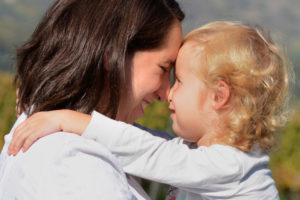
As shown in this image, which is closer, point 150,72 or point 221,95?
point 150,72

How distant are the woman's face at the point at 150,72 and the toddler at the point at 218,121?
9cm

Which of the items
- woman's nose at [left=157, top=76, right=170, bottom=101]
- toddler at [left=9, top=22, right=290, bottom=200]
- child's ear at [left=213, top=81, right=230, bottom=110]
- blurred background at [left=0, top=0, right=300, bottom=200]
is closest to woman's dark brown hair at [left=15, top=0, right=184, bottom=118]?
toddler at [left=9, top=22, right=290, bottom=200]

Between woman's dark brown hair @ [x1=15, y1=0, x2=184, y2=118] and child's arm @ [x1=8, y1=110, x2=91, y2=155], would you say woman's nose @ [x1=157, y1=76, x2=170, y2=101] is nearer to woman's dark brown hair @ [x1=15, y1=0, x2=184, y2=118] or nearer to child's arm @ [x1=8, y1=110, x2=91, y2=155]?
woman's dark brown hair @ [x1=15, y1=0, x2=184, y2=118]

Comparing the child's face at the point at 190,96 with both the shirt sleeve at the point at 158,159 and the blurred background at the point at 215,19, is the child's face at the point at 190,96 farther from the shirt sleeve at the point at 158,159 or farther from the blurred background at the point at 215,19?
the blurred background at the point at 215,19

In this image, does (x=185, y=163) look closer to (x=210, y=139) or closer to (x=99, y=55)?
(x=210, y=139)

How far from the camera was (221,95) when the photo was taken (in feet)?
6.95

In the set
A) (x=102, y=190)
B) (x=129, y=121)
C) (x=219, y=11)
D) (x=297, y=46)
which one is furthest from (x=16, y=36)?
(x=102, y=190)

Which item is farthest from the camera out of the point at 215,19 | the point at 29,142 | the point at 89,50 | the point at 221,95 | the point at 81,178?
the point at 215,19

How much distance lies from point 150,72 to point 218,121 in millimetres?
415

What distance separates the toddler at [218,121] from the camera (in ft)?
6.08

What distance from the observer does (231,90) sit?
2.11 m

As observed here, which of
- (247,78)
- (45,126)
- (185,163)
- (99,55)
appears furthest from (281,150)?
(45,126)

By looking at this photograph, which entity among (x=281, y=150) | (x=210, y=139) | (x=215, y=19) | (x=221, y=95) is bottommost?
(x=281, y=150)

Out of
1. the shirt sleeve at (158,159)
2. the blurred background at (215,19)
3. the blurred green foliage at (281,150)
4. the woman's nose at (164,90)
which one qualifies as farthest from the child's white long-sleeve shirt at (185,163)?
the blurred green foliage at (281,150)
